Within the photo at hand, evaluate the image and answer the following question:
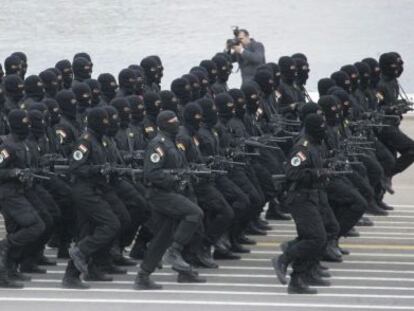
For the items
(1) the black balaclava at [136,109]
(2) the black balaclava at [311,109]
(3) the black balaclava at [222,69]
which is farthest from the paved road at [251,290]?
(3) the black balaclava at [222,69]

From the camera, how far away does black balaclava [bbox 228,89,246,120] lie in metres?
20.5

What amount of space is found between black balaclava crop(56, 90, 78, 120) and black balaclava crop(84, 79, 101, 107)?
83 cm

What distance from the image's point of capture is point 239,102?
67.2ft

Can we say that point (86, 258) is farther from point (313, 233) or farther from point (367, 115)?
point (367, 115)

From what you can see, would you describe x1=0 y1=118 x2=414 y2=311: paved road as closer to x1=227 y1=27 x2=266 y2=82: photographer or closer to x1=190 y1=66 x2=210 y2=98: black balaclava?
x1=190 y1=66 x2=210 y2=98: black balaclava

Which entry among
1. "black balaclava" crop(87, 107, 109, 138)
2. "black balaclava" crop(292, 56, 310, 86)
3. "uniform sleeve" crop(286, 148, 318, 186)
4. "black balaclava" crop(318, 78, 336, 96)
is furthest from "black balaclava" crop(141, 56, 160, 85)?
"uniform sleeve" crop(286, 148, 318, 186)

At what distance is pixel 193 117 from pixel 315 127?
1667 mm

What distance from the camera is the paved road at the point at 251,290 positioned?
16984 mm

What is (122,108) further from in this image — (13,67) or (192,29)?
(192,29)

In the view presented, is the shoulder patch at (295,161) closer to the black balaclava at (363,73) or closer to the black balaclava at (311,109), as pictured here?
the black balaclava at (311,109)

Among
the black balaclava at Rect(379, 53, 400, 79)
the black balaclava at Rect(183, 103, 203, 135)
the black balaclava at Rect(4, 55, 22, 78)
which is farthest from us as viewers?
the black balaclava at Rect(379, 53, 400, 79)

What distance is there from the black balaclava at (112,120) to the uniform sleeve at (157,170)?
0.72m

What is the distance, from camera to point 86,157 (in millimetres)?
17938

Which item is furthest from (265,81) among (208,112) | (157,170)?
(157,170)
